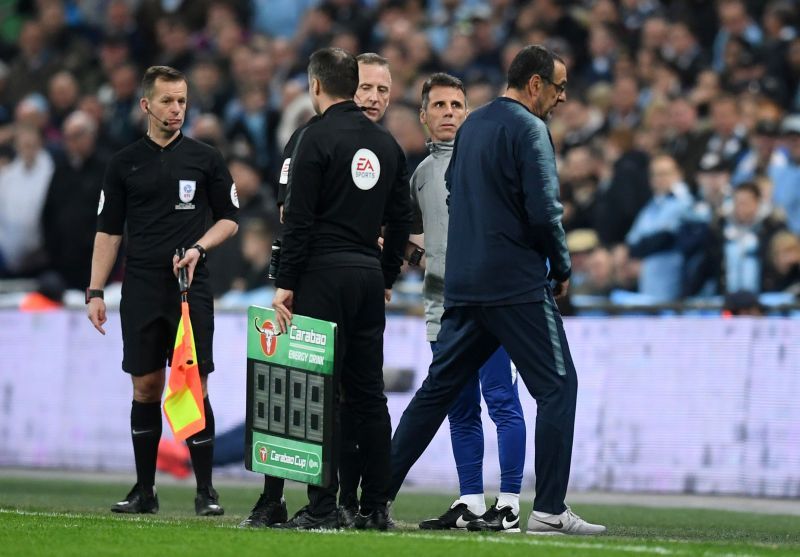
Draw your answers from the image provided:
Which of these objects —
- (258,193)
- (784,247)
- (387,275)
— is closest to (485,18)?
(258,193)

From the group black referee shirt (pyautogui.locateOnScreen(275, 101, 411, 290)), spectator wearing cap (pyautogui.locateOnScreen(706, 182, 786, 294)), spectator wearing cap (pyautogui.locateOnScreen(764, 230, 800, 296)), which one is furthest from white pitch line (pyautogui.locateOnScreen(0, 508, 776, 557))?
spectator wearing cap (pyautogui.locateOnScreen(706, 182, 786, 294))

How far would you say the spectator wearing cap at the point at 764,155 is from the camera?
1487 centimetres

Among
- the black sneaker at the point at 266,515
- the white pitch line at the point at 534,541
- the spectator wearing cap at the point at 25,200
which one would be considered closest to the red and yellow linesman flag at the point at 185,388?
the white pitch line at the point at 534,541

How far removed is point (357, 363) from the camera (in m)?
8.53

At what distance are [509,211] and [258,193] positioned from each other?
8534mm

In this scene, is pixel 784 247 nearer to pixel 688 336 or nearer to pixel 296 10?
pixel 688 336

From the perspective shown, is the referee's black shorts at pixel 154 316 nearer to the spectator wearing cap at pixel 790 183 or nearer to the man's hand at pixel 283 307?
the man's hand at pixel 283 307

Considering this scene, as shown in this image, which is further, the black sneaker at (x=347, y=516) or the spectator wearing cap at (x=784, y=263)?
the spectator wearing cap at (x=784, y=263)

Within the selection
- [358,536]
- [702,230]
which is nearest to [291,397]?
[358,536]

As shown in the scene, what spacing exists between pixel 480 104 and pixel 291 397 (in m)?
8.30

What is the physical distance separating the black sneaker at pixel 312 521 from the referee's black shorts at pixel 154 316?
1627 mm

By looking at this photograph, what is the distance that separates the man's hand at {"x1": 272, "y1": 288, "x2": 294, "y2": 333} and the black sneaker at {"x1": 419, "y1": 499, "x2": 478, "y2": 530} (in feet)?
4.66

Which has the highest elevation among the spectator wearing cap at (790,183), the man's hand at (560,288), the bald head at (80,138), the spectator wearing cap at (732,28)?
the spectator wearing cap at (732,28)

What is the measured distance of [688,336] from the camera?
499 inches
